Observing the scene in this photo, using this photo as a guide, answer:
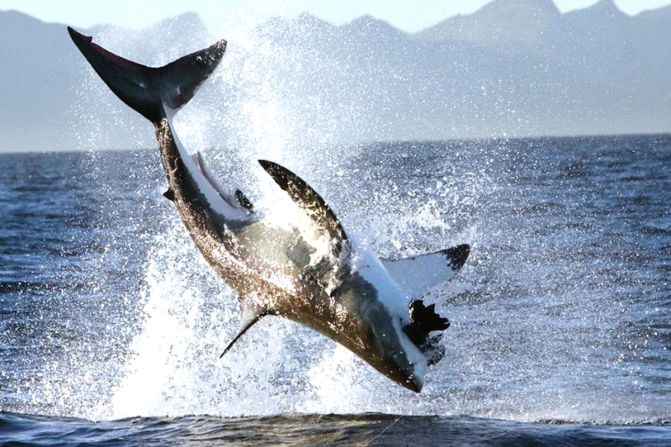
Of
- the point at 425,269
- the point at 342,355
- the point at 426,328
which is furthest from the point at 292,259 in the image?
the point at 342,355

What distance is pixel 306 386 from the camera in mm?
15398

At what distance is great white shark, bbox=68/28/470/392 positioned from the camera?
10633 mm

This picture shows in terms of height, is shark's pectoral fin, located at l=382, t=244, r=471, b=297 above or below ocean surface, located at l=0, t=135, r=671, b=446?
above

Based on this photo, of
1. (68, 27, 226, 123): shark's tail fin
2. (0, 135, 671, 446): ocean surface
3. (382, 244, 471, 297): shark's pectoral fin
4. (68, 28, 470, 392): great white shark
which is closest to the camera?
(68, 28, 470, 392): great white shark

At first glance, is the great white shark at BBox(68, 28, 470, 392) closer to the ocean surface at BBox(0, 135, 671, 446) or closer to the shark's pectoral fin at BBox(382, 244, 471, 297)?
the shark's pectoral fin at BBox(382, 244, 471, 297)

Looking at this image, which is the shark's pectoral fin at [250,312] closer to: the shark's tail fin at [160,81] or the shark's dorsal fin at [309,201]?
the shark's dorsal fin at [309,201]

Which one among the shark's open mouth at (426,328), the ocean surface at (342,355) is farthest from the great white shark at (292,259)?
the ocean surface at (342,355)

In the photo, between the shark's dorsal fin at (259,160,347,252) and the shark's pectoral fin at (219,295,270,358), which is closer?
the shark's dorsal fin at (259,160,347,252)

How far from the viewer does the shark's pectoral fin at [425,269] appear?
11.3 metres

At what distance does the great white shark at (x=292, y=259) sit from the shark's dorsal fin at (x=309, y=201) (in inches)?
0.5

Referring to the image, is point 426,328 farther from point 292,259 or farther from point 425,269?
point 292,259

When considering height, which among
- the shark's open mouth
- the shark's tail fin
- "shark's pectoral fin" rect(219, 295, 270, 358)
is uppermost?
the shark's tail fin

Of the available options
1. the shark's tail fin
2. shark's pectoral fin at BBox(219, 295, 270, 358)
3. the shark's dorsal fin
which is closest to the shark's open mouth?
the shark's dorsal fin

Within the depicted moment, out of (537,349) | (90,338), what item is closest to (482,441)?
(537,349)
